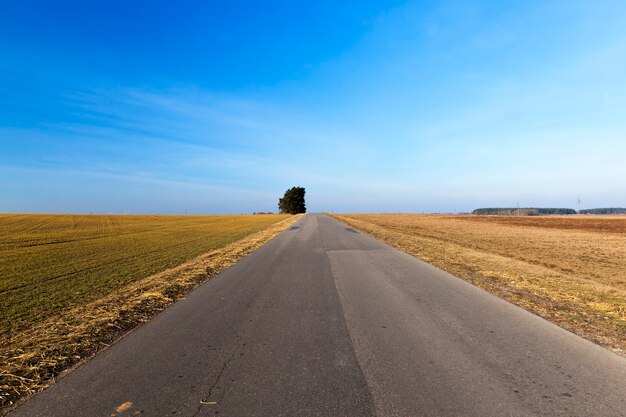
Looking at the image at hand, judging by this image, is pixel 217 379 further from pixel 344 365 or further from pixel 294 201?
pixel 294 201

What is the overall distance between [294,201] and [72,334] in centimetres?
14539

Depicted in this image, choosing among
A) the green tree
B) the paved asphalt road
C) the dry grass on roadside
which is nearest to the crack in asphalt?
the paved asphalt road

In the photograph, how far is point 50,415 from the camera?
121 inches

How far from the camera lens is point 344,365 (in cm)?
395

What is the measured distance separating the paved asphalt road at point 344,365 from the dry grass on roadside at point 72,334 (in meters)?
0.34

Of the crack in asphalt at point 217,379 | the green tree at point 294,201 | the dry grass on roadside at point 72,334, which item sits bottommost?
the dry grass on roadside at point 72,334

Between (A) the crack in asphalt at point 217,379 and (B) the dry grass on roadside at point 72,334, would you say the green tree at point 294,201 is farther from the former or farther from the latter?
(A) the crack in asphalt at point 217,379

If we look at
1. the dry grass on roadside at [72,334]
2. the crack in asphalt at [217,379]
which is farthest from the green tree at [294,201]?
the crack in asphalt at [217,379]

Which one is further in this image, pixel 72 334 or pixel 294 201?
pixel 294 201

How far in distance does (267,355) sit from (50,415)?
222 centimetres

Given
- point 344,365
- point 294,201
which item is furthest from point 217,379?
point 294,201

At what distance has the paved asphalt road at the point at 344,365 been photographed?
125 inches

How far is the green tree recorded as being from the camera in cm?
15012

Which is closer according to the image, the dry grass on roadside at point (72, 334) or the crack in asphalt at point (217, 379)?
the crack in asphalt at point (217, 379)
